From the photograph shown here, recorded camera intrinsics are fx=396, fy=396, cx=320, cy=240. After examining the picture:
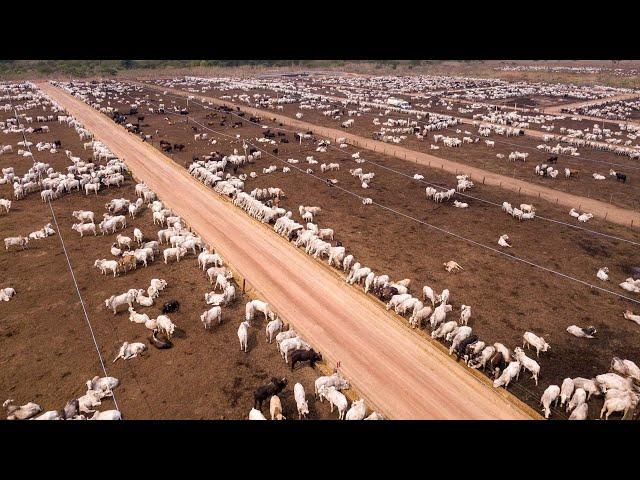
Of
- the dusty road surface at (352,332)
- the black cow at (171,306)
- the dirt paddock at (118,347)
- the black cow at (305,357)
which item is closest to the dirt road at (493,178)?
the dusty road surface at (352,332)

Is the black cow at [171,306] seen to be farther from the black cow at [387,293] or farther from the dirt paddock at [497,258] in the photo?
the dirt paddock at [497,258]

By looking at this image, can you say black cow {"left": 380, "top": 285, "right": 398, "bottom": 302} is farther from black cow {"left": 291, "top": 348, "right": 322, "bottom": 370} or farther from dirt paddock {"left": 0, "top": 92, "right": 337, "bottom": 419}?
dirt paddock {"left": 0, "top": 92, "right": 337, "bottom": 419}

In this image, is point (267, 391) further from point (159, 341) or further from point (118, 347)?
point (118, 347)

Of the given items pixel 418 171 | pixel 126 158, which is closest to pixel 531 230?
pixel 418 171

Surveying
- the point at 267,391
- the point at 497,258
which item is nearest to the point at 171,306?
the point at 267,391

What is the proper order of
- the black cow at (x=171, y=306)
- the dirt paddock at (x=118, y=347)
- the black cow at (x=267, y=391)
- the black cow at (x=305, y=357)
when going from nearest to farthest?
the black cow at (x=267, y=391) → the dirt paddock at (x=118, y=347) → the black cow at (x=305, y=357) → the black cow at (x=171, y=306)

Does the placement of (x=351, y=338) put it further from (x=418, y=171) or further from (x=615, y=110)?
(x=615, y=110)
